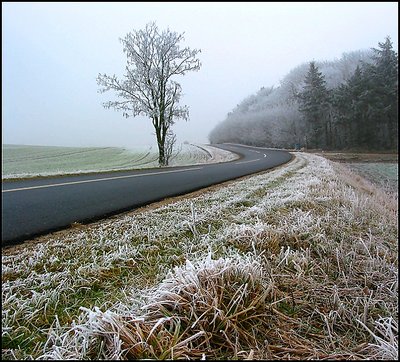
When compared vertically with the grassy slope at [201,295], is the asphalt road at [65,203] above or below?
above

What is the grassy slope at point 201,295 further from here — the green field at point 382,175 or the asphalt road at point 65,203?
the green field at point 382,175

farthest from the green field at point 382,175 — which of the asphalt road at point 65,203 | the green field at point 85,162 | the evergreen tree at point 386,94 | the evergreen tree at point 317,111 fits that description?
the evergreen tree at point 317,111

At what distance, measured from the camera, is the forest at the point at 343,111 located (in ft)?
118

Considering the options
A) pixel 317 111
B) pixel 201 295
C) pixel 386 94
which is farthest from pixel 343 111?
pixel 201 295

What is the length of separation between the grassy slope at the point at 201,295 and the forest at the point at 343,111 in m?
41.1

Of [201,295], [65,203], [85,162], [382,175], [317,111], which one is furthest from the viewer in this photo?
[317,111]

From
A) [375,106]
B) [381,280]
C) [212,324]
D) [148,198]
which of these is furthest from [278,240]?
[375,106]

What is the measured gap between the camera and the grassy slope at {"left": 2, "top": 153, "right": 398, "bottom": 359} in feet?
4.44

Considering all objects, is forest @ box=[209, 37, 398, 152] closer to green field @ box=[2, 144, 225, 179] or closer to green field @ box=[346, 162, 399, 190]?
green field @ box=[346, 162, 399, 190]

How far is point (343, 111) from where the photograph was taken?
40.7 metres

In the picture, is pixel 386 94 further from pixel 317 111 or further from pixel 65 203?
pixel 65 203

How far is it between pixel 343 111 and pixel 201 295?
46.1 metres

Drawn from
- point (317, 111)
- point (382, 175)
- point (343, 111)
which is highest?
point (317, 111)

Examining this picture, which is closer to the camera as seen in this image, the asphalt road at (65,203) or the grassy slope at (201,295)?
the grassy slope at (201,295)
